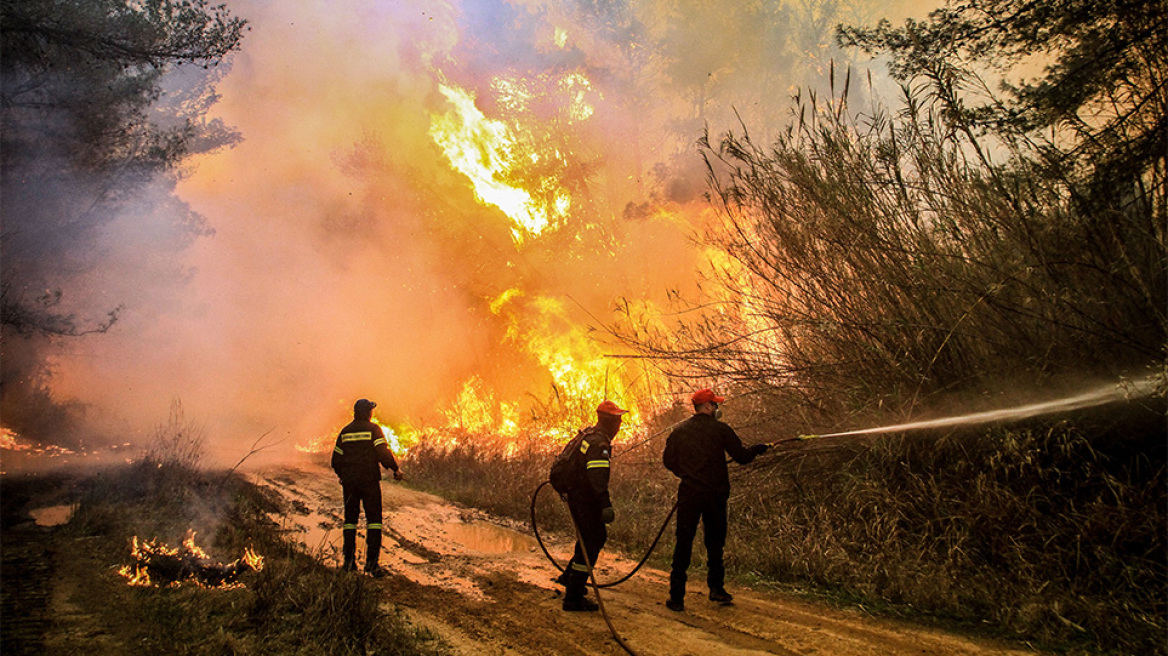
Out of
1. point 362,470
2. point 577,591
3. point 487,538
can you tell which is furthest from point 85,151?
point 577,591

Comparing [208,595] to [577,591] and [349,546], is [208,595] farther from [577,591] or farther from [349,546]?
[577,591]

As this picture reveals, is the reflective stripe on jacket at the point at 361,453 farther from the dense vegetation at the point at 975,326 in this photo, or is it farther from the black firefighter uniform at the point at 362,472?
the dense vegetation at the point at 975,326

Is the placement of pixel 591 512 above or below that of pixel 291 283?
below

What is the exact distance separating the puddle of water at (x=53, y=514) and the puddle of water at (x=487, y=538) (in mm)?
5624

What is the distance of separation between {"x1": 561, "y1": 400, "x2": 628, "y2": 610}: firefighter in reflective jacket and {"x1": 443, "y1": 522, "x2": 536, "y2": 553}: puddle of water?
2571mm

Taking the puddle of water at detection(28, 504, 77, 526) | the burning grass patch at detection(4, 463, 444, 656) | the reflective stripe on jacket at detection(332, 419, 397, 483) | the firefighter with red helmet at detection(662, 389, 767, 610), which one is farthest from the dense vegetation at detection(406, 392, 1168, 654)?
the puddle of water at detection(28, 504, 77, 526)

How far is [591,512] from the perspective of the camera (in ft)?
19.3

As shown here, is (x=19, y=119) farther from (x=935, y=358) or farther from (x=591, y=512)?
(x=935, y=358)

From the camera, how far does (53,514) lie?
9.75 meters

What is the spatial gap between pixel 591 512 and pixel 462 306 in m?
16.4

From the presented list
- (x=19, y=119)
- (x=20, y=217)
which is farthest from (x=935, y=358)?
(x=20, y=217)

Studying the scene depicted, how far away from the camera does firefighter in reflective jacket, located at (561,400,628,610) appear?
5.64 metres

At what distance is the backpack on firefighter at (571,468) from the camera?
Answer: 5.88m

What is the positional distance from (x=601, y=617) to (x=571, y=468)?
132cm
